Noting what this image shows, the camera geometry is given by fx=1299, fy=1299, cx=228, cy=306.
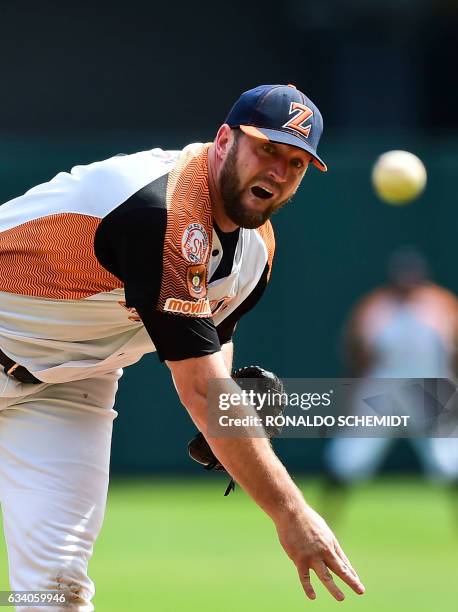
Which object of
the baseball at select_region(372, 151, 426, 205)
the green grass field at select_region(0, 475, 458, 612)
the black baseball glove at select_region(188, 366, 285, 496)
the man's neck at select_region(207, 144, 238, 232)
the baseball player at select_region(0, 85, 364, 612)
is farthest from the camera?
the baseball at select_region(372, 151, 426, 205)

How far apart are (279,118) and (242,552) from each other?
6.44 meters

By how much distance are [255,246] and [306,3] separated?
1341 centimetres

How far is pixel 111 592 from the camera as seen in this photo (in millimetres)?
8789

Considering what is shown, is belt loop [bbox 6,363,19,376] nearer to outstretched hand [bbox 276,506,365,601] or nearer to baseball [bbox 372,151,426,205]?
outstretched hand [bbox 276,506,365,601]

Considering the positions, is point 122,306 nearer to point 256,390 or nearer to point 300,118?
point 256,390

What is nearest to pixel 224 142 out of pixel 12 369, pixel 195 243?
pixel 195 243

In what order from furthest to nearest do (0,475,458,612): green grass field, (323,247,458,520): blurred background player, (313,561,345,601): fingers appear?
(323,247,458,520): blurred background player, (0,475,458,612): green grass field, (313,561,345,601): fingers

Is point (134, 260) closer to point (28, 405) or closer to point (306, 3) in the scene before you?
point (28, 405)

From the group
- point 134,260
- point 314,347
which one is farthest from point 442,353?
point 134,260

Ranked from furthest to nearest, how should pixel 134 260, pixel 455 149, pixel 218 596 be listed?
pixel 455 149 → pixel 218 596 → pixel 134 260

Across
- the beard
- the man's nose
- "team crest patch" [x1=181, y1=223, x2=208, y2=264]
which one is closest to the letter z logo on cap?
the man's nose

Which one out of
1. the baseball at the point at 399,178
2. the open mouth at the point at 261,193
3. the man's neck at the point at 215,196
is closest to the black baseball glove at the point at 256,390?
the man's neck at the point at 215,196

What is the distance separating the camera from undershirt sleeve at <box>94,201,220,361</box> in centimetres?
461

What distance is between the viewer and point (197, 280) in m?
4.68
